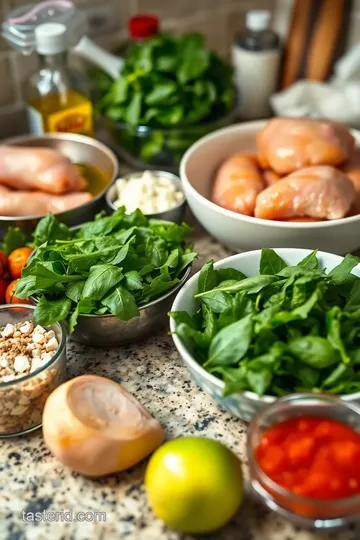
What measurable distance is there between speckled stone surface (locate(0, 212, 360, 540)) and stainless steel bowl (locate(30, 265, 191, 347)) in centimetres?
2

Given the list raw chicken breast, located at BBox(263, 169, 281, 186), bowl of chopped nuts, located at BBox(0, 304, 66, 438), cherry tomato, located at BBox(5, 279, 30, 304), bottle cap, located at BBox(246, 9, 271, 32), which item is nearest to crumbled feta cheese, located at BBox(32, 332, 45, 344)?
bowl of chopped nuts, located at BBox(0, 304, 66, 438)

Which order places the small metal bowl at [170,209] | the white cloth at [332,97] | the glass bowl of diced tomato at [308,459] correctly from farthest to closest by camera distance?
the white cloth at [332,97]
the small metal bowl at [170,209]
the glass bowl of diced tomato at [308,459]

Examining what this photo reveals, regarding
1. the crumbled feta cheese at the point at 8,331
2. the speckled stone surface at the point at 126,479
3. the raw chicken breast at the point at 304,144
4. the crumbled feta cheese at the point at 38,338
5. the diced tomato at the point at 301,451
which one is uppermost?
the raw chicken breast at the point at 304,144

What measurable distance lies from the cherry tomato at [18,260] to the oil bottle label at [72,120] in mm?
357

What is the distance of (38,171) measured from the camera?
1.12 metres

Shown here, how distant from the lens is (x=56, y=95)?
1266 mm

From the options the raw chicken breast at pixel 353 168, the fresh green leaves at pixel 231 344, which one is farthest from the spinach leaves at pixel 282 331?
the raw chicken breast at pixel 353 168

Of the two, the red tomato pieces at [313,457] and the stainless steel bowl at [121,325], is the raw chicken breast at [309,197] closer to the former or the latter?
the stainless steel bowl at [121,325]

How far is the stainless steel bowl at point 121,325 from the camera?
868mm

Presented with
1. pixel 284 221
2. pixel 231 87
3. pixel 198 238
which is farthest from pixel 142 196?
pixel 231 87

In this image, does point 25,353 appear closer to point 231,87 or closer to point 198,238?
point 198,238

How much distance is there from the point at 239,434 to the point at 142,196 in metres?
0.46

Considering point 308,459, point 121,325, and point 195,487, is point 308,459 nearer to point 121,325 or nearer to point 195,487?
point 195,487

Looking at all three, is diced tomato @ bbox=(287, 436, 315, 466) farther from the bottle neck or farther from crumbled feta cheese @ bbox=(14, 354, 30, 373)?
the bottle neck
